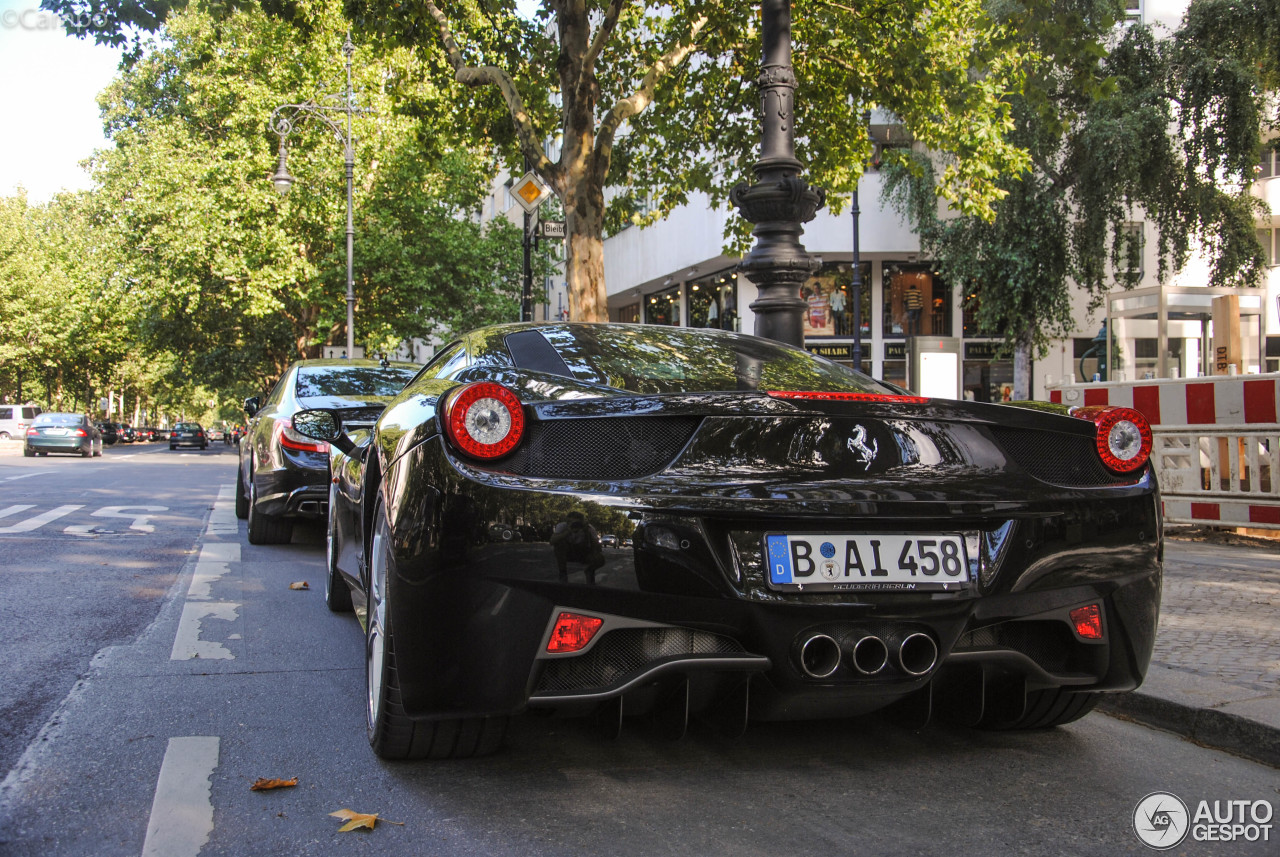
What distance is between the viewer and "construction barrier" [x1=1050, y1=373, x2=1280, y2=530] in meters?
9.14

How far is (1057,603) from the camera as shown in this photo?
2941 millimetres

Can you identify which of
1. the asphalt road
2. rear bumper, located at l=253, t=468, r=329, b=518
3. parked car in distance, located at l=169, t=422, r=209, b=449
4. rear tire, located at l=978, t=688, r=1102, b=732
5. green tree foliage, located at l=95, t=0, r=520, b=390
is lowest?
the asphalt road

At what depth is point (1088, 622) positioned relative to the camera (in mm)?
3031

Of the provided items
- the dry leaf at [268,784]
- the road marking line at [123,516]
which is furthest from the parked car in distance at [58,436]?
the dry leaf at [268,784]

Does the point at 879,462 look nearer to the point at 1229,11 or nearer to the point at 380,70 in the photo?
the point at 1229,11

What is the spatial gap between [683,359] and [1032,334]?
81.6 feet

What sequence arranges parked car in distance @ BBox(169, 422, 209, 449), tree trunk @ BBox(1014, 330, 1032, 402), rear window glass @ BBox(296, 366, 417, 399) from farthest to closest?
parked car in distance @ BBox(169, 422, 209, 449), tree trunk @ BBox(1014, 330, 1032, 402), rear window glass @ BBox(296, 366, 417, 399)

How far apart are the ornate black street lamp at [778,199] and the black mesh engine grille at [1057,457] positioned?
4954 millimetres

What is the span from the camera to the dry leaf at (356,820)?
2.65 m

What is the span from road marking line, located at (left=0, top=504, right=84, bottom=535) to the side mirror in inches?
231

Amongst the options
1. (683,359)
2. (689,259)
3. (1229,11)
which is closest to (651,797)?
(683,359)

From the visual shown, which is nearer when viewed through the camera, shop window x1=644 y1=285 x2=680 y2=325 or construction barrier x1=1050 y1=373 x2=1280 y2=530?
construction barrier x1=1050 y1=373 x2=1280 y2=530

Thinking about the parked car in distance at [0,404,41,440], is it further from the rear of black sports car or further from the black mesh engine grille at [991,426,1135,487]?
the black mesh engine grille at [991,426,1135,487]

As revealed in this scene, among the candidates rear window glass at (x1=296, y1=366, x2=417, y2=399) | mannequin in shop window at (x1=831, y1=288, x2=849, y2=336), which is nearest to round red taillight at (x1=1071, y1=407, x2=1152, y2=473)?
rear window glass at (x1=296, y1=366, x2=417, y2=399)
